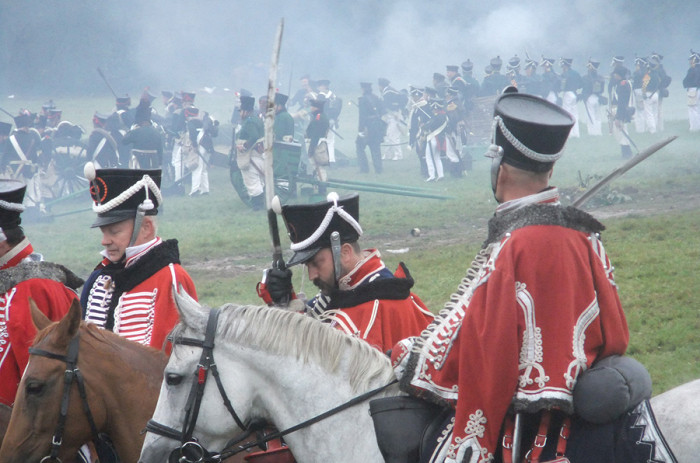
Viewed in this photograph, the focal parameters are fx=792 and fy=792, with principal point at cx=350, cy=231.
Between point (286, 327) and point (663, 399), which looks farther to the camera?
point (286, 327)

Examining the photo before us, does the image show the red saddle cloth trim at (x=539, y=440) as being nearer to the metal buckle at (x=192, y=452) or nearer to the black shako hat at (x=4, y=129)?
the metal buckle at (x=192, y=452)

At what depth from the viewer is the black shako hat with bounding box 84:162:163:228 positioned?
4.09m

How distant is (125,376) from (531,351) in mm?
1862

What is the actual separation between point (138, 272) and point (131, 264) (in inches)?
2.5

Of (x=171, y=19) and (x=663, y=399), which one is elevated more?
(x=171, y=19)

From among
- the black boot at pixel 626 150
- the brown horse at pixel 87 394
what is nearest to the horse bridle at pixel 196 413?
the brown horse at pixel 87 394

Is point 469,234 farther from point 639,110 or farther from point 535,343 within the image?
point 639,110

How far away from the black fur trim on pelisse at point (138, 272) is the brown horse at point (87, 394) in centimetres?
51

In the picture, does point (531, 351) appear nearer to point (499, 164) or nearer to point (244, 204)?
point (499, 164)

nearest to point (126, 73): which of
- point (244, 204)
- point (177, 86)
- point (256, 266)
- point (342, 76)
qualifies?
point (177, 86)

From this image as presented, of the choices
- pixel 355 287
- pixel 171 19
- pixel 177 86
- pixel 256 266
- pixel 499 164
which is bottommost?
pixel 256 266

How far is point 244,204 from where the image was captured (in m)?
20.3

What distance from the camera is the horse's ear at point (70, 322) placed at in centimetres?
333

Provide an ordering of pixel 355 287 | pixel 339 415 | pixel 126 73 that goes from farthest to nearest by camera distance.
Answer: pixel 126 73 → pixel 355 287 → pixel 339 415
